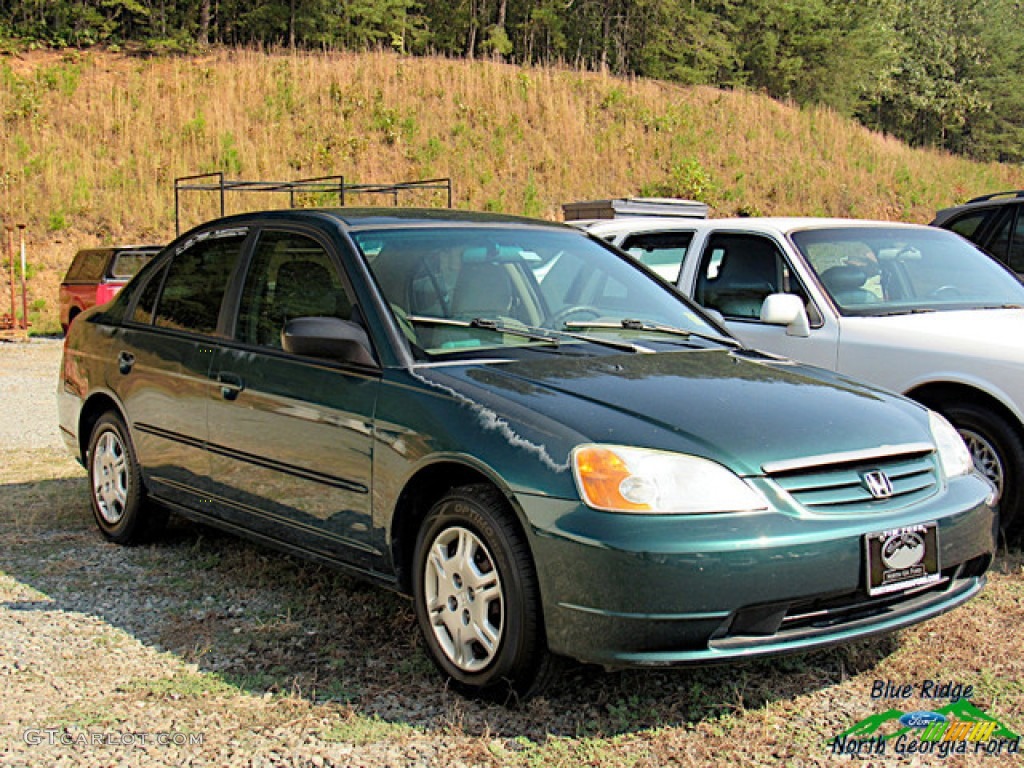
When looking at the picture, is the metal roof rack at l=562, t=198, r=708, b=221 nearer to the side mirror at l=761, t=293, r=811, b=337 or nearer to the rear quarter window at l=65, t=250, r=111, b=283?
the rear quarter window at l=65, t=250, r=111, b=283

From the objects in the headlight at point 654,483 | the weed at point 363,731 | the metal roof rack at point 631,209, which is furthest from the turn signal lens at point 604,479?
the metal roof rack at point 631,209

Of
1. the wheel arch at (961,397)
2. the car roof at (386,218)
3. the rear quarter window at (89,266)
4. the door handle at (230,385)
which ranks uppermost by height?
the car roof at (386,218)

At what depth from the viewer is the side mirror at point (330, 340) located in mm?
4145

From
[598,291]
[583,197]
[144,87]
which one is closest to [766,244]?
[598,291]

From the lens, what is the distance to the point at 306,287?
15.4 feet

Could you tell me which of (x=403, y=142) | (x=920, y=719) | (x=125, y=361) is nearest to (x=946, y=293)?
(x=920, y=719)

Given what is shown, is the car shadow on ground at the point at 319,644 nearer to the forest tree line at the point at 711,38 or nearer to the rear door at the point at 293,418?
the rear door at the point at 293,418

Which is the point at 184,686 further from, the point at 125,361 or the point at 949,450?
the point at 949,450

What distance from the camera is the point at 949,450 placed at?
404 centimetres

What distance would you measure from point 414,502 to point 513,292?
110 cm

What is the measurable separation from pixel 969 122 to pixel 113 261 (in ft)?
205

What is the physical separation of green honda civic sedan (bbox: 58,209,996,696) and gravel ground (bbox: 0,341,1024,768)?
26 cm

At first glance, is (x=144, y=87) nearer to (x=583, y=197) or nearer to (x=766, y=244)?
(x=583, y=197)

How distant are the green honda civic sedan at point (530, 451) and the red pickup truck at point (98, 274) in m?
12.6
